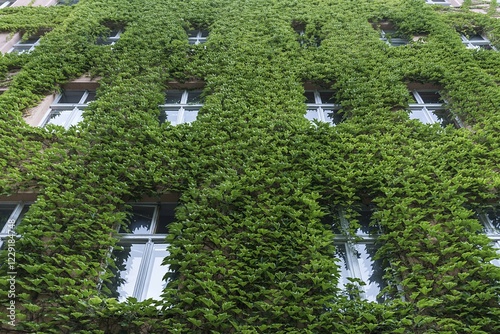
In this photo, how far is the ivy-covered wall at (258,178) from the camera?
4.90 meters

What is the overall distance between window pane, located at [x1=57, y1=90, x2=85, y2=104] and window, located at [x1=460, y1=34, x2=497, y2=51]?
12.3 m

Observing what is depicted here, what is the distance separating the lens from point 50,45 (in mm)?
10234

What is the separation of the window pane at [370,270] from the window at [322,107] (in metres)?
3.53

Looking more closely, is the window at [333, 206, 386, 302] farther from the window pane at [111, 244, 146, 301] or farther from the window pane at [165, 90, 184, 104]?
the window pane at [165, 90, 184, 104]

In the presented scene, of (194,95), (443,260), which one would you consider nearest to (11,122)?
(194,95)

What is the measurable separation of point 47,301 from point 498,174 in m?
8.14

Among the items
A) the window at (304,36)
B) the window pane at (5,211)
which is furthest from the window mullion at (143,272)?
the window at (304,36)

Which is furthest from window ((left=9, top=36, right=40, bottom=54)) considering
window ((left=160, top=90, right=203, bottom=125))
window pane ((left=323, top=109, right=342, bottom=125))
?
window pane ((left=323, top=109, right=342, bottom=125))

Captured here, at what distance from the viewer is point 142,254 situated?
604 cm

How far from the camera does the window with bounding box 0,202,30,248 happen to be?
20.1ft

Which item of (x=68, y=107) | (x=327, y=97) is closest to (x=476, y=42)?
(x=327, y=97)

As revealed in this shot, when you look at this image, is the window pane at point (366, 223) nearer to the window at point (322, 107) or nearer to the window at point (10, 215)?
the window at point (322, 107)

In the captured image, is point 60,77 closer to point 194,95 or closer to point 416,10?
point 194,95

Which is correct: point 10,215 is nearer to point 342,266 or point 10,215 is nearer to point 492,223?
point 342,266
